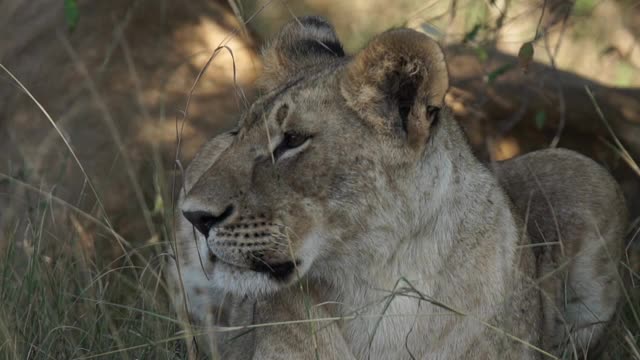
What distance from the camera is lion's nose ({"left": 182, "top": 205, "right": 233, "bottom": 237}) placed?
2963 mm

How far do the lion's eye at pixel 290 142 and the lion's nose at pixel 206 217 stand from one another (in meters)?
0.24

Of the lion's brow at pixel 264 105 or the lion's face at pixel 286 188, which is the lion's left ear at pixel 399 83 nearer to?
the lion's face at pixel 286 188

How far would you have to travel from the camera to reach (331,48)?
3.89 metres

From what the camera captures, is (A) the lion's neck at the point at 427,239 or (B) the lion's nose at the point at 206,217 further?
(A) the lion's neck at the point at 427,239

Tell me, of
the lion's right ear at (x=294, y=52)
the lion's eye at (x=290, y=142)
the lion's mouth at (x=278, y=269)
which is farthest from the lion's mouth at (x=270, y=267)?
the lion's right ear at (x=294, y=52)

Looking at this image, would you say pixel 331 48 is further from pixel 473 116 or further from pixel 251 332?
pixel 473 116

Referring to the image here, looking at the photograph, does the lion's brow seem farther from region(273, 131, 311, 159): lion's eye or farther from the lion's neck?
the lion's neck

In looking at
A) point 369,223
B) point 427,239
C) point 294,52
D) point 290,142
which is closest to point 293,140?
point 290,142

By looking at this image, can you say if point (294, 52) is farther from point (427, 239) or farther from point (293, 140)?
point (427, 239)

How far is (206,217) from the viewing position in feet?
9.78

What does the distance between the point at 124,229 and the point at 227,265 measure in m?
2.86

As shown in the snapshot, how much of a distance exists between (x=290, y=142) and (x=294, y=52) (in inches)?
27.9

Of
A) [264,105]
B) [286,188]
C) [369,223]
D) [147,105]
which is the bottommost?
[147,105]

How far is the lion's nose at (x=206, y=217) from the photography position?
2963 millimetres
